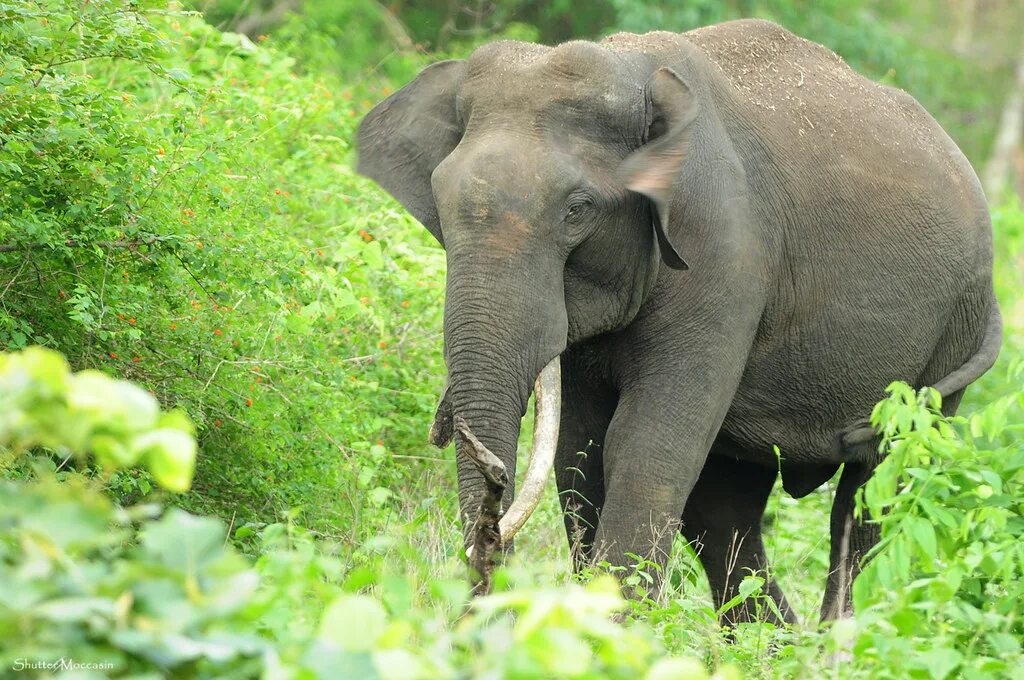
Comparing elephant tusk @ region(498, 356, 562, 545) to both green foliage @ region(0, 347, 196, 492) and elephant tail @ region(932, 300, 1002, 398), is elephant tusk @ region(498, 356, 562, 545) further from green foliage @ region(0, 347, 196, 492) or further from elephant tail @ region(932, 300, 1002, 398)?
green foliage @ region(0, 347, 196, 492)

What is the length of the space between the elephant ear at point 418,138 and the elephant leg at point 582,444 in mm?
834

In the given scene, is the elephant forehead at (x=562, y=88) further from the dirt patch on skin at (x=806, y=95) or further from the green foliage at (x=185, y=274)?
the green foliage at (x=185, y=274)

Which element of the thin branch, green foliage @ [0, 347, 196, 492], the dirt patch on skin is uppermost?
the dirt patch on skin

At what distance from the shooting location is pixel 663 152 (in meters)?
5.16

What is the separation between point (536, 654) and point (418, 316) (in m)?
5.10

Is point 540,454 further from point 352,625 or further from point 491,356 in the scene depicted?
point 352,625

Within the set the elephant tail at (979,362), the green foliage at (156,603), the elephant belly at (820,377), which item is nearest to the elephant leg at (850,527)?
the elephant belly at (820,377)

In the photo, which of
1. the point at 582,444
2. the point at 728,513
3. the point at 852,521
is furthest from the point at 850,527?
the point at 582,444

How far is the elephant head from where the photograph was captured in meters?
4.91

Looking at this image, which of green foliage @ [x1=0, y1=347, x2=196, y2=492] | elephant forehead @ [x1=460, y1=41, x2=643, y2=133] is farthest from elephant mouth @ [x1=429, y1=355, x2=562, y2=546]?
green foliage @ [x1=0, y1=347, x2=196, y2=492]

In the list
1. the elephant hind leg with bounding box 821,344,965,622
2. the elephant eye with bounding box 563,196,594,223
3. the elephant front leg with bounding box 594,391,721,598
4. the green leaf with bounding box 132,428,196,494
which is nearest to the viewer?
the green leaf with bounding box 132,428,196,494

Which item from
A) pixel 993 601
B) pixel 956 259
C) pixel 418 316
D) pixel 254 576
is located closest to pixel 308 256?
pixel 418 316

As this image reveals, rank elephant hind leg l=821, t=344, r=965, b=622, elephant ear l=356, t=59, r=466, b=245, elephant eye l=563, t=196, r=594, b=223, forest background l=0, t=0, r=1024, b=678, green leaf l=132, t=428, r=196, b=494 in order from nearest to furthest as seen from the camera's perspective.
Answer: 1. green leaf l=132, t=428, r=196, b=494
2. forest background l=0, t=0, r=1024, b=678
3. elephant eye l=563, t=196, r=594, b=223
4. elephant ear l=356, t=59, r=466, b=245
5. elephant hind leg l=821, t=344, r=965, b=622

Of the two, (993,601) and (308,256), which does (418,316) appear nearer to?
(308,256)
